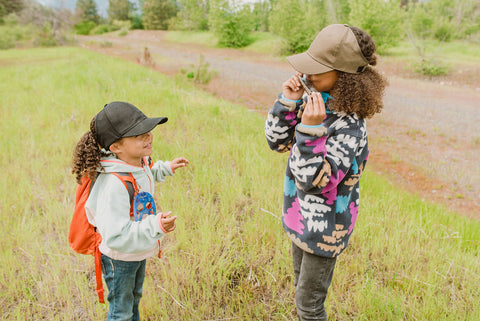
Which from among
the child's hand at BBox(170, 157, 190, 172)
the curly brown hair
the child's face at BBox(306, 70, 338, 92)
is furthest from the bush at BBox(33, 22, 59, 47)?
the curly brown hair

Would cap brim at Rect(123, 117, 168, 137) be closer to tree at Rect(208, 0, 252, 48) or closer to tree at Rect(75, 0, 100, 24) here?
tree at Rect(208, 0, 252, 48)

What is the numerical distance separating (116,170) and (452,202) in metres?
4.09

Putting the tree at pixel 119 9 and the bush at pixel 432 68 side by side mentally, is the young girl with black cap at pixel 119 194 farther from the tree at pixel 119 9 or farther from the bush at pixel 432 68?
the tree at pixel 119 9

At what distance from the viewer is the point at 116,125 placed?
1413 millimetres

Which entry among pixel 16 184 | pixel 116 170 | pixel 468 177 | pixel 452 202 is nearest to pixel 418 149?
pixel 468 177

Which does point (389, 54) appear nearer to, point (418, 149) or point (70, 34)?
point (418, 149)

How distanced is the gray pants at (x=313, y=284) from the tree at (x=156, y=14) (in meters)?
46.3

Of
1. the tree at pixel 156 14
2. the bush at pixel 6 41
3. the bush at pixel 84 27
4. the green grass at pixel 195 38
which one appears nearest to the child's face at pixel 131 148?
the green grass at pixel 195 38

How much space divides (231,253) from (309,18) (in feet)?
60.8

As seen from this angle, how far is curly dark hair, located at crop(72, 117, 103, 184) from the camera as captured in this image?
1.39 m

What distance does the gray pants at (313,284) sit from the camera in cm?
147

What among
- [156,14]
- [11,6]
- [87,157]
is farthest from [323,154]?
[156,14]

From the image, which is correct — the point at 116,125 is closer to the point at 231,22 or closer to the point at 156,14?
the point at 231,22

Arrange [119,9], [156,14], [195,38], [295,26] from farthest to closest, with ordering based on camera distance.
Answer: [119,9], [156,14], [195,38], [295,26]
